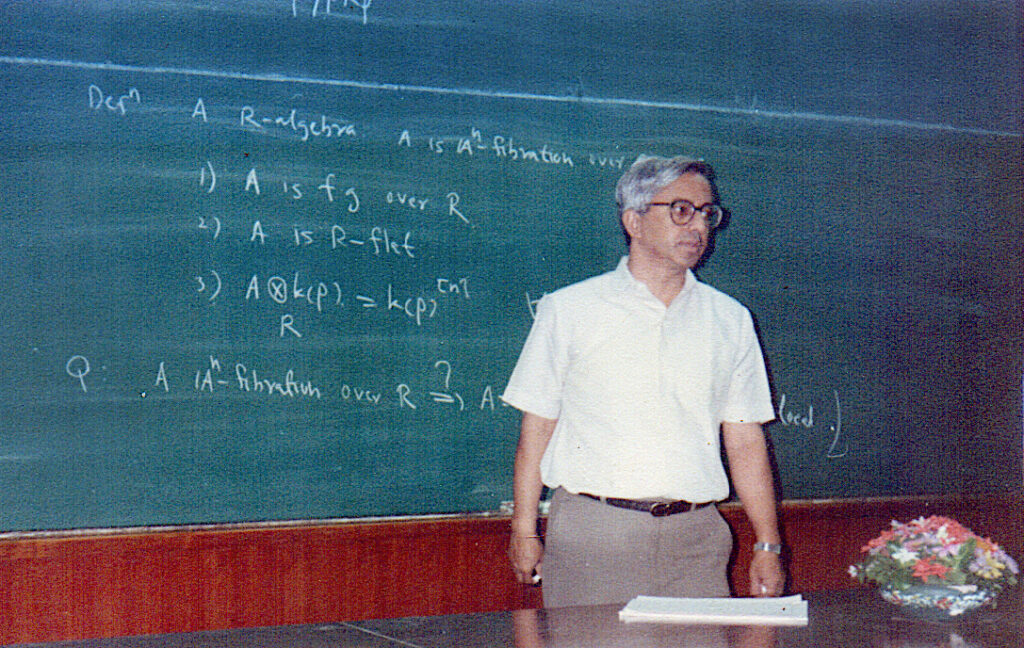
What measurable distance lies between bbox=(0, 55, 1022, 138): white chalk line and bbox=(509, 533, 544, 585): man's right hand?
3.97 feet

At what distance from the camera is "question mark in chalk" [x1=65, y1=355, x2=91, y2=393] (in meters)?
2.63

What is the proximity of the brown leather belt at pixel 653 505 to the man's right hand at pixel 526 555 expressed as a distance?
170 mm

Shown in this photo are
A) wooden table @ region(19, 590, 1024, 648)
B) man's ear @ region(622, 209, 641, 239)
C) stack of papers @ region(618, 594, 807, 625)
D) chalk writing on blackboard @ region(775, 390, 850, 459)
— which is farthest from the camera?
chalk writing on blackboard @ region(775, 390, 850, 459)

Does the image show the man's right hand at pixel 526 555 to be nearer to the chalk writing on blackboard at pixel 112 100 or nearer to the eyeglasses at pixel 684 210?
the eyeglasses at pixel 684 210

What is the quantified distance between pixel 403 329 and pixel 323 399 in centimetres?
28

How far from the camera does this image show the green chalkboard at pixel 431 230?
2.64 meters

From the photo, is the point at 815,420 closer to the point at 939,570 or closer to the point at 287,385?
the point at 939,570

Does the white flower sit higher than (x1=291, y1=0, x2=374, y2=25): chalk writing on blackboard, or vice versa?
(x1=291, y1=0, x2=374, y2=25): chalk writing on blackboard

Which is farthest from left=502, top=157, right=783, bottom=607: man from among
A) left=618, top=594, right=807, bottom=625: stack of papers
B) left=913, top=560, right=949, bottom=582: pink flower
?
left=913, top=560, right=949, bottom=582: pink flower

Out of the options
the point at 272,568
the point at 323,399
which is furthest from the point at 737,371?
the point at 272,568

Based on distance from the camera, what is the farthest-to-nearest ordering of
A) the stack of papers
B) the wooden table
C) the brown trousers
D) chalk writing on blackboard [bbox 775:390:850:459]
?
chalk writing on blackboard [bbox 775:390:850:459] < the brown trousers < the stack of papers < the wooden table

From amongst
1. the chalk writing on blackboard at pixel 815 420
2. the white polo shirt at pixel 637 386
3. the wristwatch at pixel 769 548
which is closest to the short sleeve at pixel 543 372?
the white polo shirt at pixel 637 386

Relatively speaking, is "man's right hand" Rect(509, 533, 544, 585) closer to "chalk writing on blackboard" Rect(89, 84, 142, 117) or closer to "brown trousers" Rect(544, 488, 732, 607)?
"brown trousers" Rect(544, 488, 732, 607)

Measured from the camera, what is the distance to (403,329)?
2.92 meters
